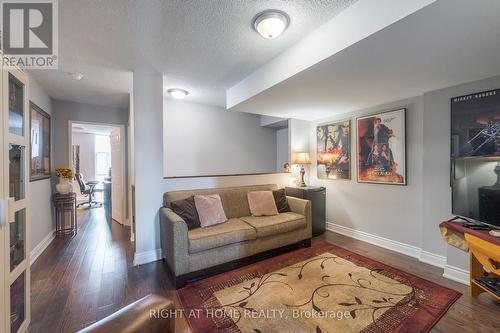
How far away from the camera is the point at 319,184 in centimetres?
415

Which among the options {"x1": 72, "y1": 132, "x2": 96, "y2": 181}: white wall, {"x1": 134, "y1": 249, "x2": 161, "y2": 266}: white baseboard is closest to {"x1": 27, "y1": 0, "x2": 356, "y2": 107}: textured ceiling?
{"x1": 134, "y1": 249, "x2": 161, "y2": 266}: white baseboard

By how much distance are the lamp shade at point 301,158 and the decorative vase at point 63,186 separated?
416 cm

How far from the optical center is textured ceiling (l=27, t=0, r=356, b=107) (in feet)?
5.18

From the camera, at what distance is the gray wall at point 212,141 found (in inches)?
158

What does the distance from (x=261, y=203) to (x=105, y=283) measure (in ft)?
6.75

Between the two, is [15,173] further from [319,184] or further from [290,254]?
[319,184]

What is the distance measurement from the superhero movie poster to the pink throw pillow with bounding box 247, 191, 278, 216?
7.35 feet

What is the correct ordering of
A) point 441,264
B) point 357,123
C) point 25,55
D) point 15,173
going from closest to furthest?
point 15,173 < point 25,55 < point 441,264 < point 357,123

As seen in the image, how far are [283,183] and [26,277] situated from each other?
346cm

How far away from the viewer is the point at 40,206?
315 cm

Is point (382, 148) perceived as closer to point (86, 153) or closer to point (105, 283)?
point (105, 283)

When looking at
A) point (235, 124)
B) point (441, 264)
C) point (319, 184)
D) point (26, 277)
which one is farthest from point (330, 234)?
point (26, 277)

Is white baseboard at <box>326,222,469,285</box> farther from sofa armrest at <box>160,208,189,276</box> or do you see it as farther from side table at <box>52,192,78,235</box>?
side table at <box>52,192,78,235</box>

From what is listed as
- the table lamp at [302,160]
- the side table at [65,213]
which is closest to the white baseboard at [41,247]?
the side table at [65,213]
